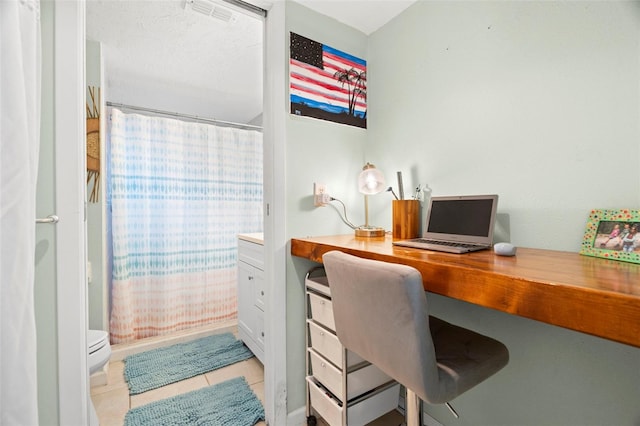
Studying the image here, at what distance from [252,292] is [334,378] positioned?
108 centimetres

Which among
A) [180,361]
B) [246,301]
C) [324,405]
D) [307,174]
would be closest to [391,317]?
[324,405]

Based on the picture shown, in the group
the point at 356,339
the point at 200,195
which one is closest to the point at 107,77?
the point at 200,195

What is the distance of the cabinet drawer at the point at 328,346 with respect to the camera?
4.24ft

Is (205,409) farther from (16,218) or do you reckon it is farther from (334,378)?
(16,218)

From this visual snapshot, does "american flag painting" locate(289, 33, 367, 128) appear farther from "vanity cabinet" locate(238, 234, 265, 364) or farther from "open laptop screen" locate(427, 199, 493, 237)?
"vanity cabinet" locate(238, 234, 265, 364)

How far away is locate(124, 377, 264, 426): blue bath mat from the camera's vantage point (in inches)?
62.9

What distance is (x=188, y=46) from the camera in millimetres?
2018

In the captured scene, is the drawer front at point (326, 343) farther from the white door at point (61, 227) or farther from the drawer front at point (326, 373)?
the white door at point (61, 227)

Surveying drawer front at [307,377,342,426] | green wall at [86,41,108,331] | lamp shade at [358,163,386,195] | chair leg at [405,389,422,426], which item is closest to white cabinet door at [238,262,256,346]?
drawer front at [307,377,342,426]

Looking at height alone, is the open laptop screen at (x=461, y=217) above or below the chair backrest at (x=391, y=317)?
above

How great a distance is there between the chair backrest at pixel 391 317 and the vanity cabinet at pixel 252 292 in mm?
1226

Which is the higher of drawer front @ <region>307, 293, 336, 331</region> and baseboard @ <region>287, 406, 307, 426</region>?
drawer front @ <region>307, 293, 336, 331</region>

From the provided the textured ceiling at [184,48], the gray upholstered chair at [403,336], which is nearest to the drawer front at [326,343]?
the gray upholstered chair at [403,336]

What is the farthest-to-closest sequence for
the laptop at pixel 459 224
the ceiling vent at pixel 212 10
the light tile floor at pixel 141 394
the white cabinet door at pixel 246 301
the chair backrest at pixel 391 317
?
the white cabinet door at pixel 246 301 → the light tile floor at pixel 141 394 → the ceiling vent at pixel 212 10 → the laptop at pixel 459 224 → the chair backrest at pixel 391 317
